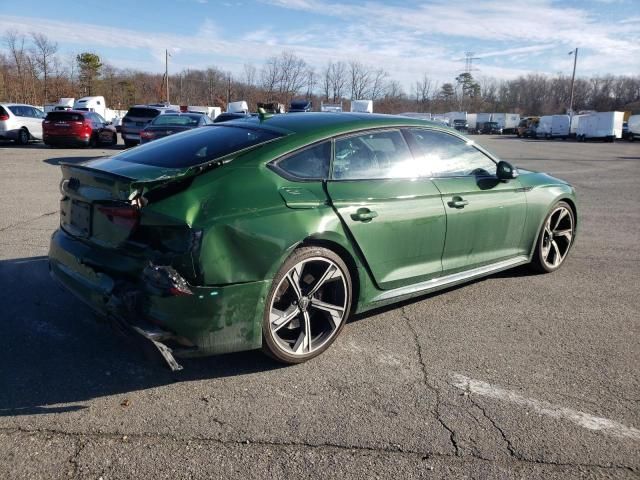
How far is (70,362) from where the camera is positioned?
3.40 m

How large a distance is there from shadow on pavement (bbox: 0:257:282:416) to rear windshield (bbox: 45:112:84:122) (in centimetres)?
1700

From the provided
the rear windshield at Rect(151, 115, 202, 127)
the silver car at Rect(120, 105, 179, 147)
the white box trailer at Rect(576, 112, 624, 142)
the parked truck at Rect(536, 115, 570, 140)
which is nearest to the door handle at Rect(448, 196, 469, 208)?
the rear windshield at Rect(151, 115, 202, 127)

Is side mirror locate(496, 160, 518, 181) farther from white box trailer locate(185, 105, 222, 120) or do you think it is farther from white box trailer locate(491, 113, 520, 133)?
white box trailer locate(491, 113, 520, 133)

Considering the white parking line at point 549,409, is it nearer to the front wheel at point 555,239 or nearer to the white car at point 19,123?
the front wheel at point 555,239

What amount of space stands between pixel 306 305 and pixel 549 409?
1542 mm

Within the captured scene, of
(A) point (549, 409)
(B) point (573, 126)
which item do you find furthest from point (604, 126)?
(A) point (549, 409)

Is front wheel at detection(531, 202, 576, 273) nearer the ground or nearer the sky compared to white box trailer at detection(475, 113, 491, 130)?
nearer the ground

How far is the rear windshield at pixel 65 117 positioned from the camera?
763 inches

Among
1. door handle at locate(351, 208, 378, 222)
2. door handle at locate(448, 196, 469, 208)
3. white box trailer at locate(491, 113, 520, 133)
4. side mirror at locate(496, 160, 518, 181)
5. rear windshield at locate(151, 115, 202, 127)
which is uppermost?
white box trailer at locate(491, 113, 520, 133)

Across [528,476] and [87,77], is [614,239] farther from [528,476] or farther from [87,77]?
[87,77]

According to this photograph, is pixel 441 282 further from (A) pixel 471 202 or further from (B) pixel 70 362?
(B) pixel 70 362

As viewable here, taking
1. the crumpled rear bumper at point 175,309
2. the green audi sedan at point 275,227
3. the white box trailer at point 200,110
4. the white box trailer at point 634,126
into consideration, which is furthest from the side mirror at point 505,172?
the white box trailer at point 634,126

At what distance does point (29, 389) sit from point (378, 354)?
2139 millimetres

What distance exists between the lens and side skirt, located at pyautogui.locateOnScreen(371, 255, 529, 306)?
12.9 ft
